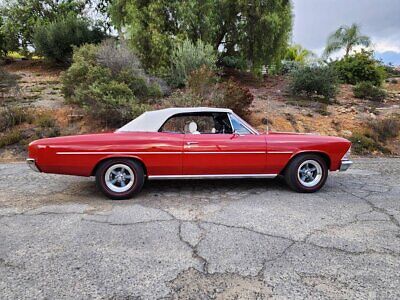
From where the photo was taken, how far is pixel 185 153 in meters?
4.62

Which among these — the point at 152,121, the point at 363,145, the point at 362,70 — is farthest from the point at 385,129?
the point at 362,70

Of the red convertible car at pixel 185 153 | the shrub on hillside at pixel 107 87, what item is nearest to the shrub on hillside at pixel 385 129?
the red convertible car at pixel 185 153

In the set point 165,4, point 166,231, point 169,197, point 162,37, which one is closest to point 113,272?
point 166,231

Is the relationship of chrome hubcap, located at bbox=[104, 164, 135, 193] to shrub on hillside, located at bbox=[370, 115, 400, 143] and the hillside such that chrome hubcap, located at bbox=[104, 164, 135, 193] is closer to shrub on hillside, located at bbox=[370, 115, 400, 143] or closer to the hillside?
the hillside

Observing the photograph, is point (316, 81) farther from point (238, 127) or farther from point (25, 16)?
point (25, 16)

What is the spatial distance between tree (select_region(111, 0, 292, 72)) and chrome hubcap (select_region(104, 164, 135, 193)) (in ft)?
30.2

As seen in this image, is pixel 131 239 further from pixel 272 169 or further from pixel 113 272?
pixel 272 169

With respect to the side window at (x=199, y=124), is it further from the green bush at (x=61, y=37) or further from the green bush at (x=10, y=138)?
the green bush at (x=61, y=37)

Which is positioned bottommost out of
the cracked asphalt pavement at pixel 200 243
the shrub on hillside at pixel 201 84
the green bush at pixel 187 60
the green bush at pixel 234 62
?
the cracked asphalt pavement at pixel 200 243

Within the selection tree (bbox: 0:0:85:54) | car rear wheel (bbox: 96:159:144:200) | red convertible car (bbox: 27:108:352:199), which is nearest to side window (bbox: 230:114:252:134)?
red convertible car (bbox: 27:108:352:199)

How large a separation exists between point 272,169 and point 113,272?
3008 mm

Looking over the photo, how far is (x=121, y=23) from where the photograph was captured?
15078mm

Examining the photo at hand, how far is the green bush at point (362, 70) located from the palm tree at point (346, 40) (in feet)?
6.11

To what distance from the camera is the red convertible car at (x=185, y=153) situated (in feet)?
14.4
